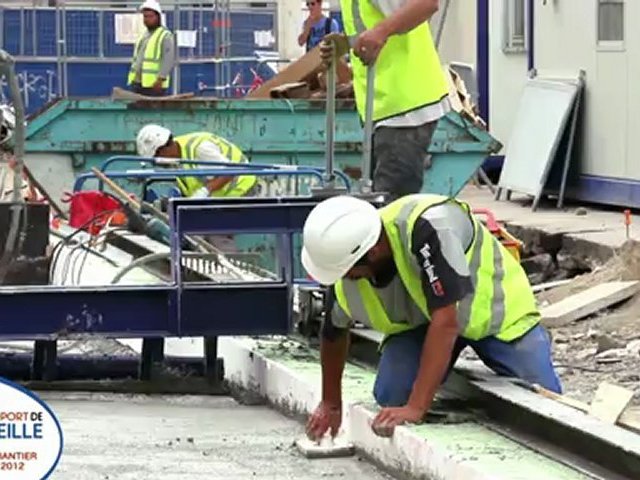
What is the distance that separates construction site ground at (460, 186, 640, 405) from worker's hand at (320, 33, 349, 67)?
1.50 m

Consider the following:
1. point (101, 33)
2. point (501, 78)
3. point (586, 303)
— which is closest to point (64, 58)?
point (101, 33)

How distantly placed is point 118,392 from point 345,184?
1863 millimetres

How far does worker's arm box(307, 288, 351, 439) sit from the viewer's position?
7043 millimetres

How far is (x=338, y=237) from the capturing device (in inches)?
261

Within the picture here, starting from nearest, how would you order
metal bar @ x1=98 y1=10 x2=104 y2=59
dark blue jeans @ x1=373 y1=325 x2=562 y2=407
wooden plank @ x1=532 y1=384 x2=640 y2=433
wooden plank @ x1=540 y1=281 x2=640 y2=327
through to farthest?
wooden plank @ x1=532 y1=384 x2=640 y2=433 → dark blue jeans @ x1=373 y1=325 x2=562 y2=407 → wooden plank @ x1=540 y1=281 x2=640 y2=327 → metal bar @ x1=98 y1=10 x2=104 y2=59

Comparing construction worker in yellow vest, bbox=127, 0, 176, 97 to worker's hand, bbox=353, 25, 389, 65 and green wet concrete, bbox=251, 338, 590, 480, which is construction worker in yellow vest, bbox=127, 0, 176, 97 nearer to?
worker's hand, bbox=353, 25, 389, 65

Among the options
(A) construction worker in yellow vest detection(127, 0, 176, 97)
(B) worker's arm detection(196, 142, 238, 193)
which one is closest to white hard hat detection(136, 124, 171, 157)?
(B) worker's arm detection(196, 142, 238, 193)

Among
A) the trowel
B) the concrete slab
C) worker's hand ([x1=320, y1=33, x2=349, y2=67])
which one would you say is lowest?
the concrete slab

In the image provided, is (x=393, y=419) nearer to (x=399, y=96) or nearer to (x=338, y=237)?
(x=338, y=237)

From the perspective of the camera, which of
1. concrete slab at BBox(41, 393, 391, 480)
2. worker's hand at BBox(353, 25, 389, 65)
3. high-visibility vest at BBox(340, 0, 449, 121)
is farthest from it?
high-visibility vest at BBox(340, 0, 449, 121)

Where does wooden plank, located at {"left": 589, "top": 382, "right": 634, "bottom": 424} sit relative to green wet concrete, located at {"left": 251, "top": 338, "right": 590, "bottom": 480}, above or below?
above

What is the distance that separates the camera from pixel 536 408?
264 inches

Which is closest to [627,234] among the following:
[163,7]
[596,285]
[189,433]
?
[596,285]

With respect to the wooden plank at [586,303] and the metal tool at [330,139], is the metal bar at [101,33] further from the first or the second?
the metal tool at [330,139]
